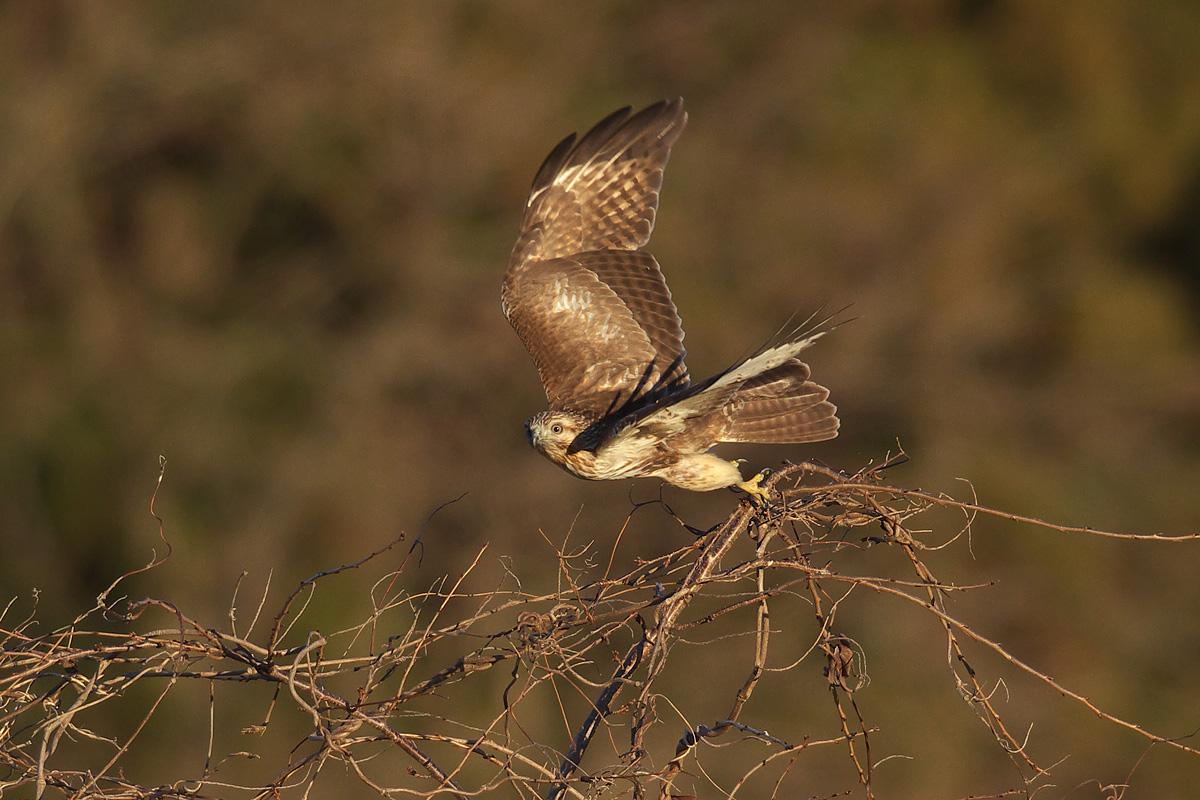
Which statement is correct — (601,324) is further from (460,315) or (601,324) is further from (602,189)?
(460,315)

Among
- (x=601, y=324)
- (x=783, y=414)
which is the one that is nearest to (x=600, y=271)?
(x=601, y=324)

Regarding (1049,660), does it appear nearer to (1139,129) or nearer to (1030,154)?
(1030,154)

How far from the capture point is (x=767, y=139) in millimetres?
17906

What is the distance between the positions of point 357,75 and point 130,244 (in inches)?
192

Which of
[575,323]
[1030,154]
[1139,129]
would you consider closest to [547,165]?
[575,323]

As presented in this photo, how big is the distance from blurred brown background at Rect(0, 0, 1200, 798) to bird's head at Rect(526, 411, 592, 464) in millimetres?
6714

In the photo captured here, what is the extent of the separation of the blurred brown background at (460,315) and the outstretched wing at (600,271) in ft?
20.4

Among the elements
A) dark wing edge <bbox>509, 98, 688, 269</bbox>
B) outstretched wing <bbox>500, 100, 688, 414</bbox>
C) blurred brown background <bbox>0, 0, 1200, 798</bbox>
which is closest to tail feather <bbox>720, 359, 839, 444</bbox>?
outstretched wing <bbox>500, 100, 688, 414</bbox>

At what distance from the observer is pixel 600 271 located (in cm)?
548

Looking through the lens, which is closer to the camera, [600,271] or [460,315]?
[600,271]

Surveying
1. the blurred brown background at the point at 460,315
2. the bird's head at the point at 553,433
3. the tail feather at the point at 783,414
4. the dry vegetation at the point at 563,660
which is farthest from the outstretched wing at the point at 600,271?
the blurred brown background at the point at 460,315

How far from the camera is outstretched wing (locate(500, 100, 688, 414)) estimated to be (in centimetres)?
543

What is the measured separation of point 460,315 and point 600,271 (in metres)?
7.94

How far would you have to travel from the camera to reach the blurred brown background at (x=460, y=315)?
1310 cm
